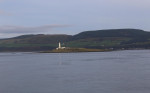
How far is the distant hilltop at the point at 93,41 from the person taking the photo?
102 meters

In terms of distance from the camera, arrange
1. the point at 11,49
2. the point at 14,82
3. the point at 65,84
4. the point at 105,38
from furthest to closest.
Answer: the point at 105,38, the point at 11,49, the point at 14,82, the point at 65,84

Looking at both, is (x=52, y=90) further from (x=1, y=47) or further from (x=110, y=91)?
(x=1, y=47)

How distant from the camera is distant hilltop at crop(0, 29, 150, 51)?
334ft

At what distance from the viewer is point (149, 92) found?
1555cm

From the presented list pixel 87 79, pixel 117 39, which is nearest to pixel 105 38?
pixel 117 39

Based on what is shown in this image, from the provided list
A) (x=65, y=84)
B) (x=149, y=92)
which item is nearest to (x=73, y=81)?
(x=65, y=84)

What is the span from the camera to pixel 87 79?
2030 cm

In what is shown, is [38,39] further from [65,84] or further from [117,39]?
[65,84]

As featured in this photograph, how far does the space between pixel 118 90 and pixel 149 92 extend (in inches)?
60.7

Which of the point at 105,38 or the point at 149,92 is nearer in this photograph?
the point at 149,92

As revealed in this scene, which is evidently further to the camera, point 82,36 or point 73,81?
point 82,36

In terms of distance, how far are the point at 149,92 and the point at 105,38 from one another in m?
103

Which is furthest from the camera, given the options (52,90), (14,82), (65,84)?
(14,82)

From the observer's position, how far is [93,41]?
115m
